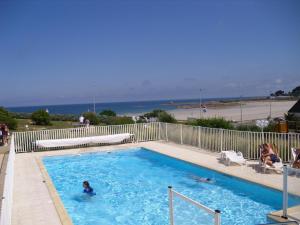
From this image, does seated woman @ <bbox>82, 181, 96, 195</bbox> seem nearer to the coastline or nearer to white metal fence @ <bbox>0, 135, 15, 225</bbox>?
white metal fence @ <bbox>0, 135, 15, 225</bbox>

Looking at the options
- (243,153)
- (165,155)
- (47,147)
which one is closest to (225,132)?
(243,153)

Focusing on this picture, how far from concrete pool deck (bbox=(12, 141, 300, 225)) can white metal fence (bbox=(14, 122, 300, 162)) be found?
1.64ft

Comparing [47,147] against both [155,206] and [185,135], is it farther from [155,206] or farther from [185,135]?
[155,206]

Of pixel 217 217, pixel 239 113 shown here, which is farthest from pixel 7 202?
pixel 239 113

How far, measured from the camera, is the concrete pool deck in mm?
6832

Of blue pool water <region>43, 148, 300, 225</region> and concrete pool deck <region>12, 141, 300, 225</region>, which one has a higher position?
concrete pool deck <region>12, 141, 300, 225</region>

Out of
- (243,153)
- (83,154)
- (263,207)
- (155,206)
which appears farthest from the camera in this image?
(83,154)

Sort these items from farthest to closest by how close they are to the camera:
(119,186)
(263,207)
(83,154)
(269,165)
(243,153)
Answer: (83,154), (243,153), (119,186), (269,165), (263,207)

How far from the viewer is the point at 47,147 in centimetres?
1571

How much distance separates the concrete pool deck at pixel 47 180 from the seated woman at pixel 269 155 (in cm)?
44

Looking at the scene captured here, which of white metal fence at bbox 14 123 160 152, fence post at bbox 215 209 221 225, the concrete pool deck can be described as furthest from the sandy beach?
fence post at bbox 215 209 221 225

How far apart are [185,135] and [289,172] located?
32.0 ft

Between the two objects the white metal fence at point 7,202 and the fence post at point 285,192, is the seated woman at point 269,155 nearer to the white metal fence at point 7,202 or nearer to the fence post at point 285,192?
the fence post at point 285,192

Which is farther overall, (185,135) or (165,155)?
(185,135)
